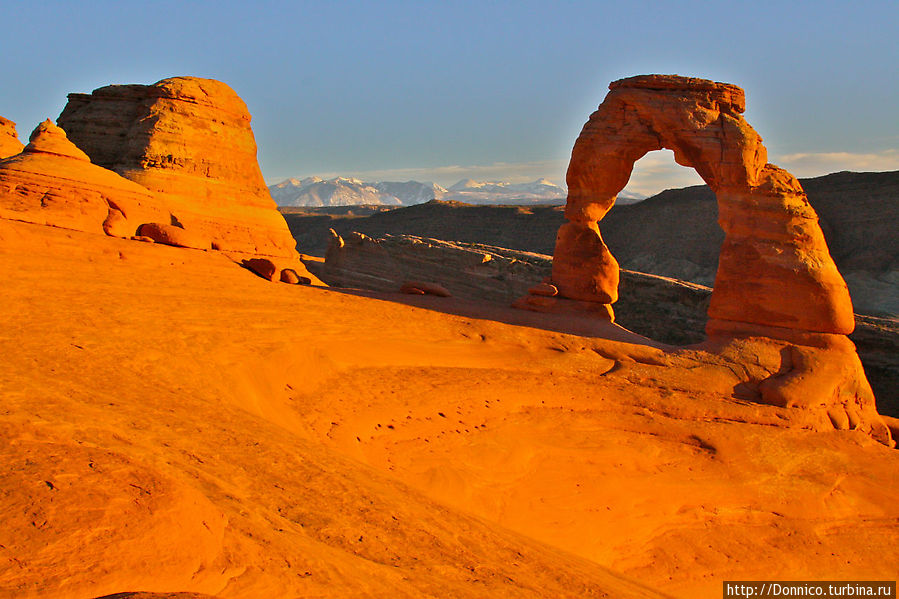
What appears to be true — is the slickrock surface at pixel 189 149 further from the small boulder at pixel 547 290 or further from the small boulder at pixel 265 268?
the small boulder at pixel 547 290

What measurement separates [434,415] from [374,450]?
1123mm

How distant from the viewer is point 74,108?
20062 millimetres

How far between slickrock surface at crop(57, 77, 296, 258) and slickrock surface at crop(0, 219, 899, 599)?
605 centimetres

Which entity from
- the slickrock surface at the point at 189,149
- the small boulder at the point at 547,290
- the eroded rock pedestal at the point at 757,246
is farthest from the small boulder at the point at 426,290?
the slickrock surface at the point at 189,149

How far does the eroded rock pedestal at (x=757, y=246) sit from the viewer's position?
10.7 metres

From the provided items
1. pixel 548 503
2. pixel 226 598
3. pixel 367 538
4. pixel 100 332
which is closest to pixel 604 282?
pixel 548 503

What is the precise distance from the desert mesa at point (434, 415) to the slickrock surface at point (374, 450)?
3cm

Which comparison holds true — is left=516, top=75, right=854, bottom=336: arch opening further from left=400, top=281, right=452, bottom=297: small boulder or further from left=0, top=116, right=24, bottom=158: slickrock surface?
left=0, top=116, right=24, bottom=158: slickrock surface

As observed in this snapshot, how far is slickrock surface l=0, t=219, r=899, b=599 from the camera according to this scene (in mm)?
3336

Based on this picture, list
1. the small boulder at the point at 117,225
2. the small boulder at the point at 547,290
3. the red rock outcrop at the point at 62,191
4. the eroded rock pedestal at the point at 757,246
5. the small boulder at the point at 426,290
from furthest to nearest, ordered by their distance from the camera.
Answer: the small boulder at the point at 426,290
the small boulder at the point at 547,290
the small boulder at the point at 117,225
the red rock outcrop at the point at 62,191
the eroded rock pedestal at the point at 757,246

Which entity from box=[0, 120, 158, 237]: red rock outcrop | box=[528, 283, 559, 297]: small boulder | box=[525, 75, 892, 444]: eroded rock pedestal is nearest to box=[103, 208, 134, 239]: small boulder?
box=[0, 120, 158, 237]: red rock outcrop

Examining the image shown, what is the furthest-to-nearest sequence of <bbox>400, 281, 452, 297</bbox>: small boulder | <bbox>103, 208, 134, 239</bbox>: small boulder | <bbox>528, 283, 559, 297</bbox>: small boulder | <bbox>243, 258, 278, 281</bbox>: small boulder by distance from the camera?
<bbox>400, 281, 452, 297</bbox>: small boulder < <bbox>528, 283, 559, 297</bbox>: small boulder < <bbox>103, 208, 134, 239</bbox>: small boulder < <bbox>243, 258, 278, 281</bbox>: small boulder

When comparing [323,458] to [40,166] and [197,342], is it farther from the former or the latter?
[40,166]

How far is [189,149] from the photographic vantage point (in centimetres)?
1867
